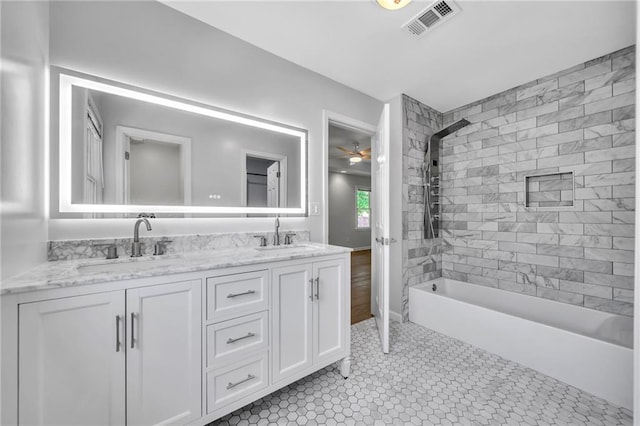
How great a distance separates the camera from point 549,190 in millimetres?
2451

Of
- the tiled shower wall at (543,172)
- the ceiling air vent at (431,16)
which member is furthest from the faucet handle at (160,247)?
the tiled shower wall at (543,172)

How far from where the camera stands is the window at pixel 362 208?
8188 mm

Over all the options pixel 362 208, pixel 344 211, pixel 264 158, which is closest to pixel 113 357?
pixel 264 158

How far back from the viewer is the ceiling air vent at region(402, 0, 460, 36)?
5.28 feet

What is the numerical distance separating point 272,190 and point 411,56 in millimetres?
1679

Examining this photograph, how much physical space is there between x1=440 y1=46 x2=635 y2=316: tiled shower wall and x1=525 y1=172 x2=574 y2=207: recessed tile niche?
0.05 m

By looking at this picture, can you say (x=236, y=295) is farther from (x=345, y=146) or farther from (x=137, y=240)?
(x=345, y=146)

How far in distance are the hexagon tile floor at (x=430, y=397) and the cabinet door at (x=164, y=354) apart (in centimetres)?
45

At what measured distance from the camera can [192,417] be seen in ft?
3.94

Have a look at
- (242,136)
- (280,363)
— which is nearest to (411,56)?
(242,136)

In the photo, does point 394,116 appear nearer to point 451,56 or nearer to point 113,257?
point 451,56

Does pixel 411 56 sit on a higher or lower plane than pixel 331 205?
higher

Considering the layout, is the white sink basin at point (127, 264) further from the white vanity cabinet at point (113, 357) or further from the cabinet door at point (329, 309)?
the cabinet door at point (329, 309)

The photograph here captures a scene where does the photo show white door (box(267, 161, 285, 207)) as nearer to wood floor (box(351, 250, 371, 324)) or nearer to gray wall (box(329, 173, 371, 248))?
wood floor (box(351, 250, 371, 324))
